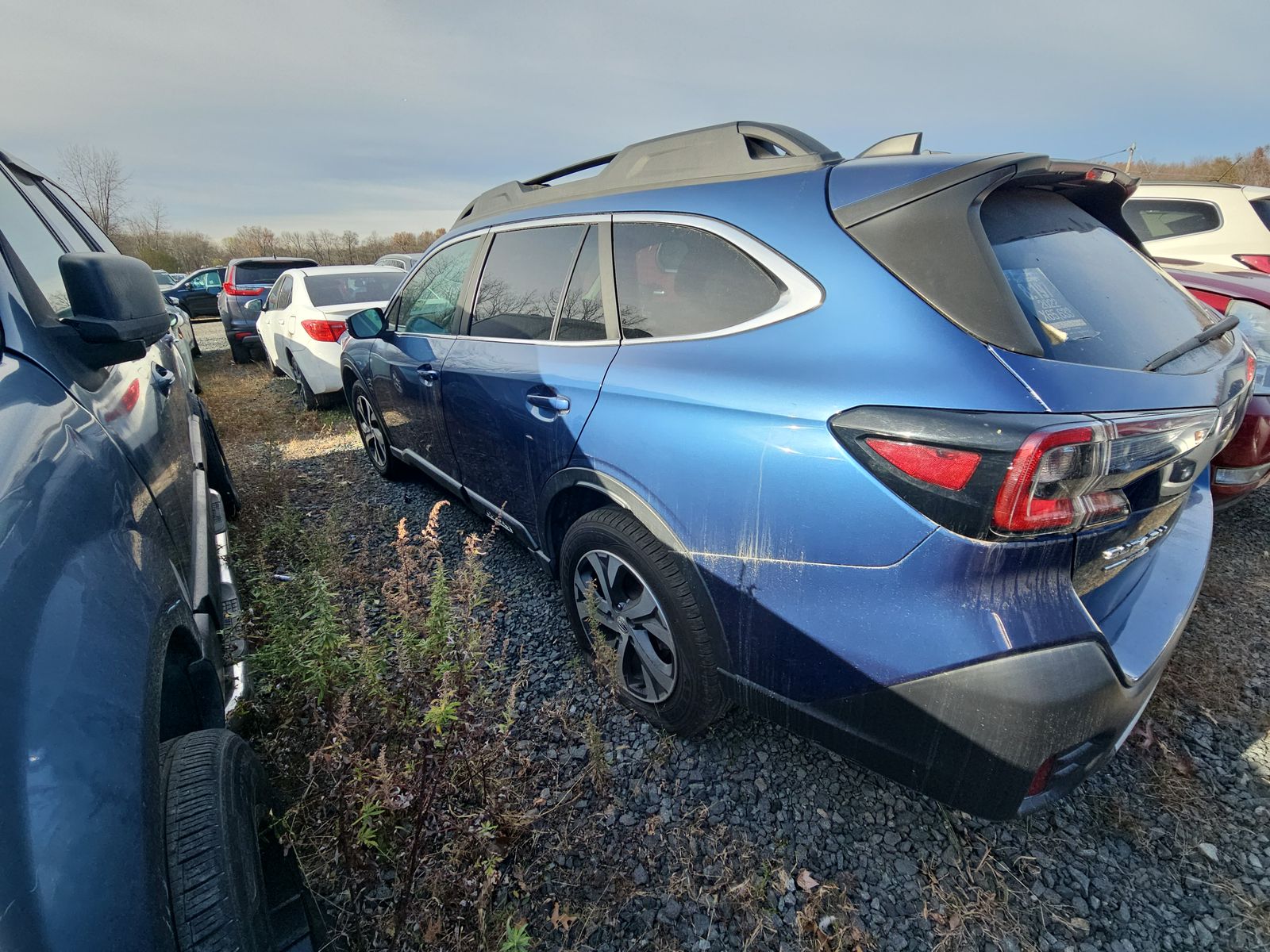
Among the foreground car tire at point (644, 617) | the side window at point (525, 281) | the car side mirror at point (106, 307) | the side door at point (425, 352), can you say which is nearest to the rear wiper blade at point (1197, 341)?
the foreground car tire at point (644, 617)

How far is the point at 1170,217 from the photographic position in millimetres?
5977

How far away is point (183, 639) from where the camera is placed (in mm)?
1366

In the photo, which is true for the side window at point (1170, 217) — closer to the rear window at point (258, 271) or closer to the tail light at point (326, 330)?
the tail light at point (326, 330)

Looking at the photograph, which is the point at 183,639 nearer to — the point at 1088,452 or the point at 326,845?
the point at 326,845

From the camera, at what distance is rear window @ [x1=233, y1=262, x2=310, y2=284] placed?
35.1 ft

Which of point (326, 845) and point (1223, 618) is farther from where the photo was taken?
point (1223, 618)

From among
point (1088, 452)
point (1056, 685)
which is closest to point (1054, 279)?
point (1088, 452)

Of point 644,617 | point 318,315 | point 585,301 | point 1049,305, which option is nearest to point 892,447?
point 1049,305

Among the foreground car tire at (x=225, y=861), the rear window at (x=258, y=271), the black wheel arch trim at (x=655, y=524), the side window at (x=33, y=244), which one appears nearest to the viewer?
the foreground car tire at (x=225, y=861)

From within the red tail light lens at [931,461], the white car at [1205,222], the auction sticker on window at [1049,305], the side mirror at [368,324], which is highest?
the white car at [1205,222]

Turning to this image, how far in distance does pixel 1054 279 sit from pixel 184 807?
2.27 meters

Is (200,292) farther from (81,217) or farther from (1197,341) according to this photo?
(1197,341)

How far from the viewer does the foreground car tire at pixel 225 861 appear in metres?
0.95

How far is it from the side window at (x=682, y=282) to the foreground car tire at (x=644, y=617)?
67 centimetres
